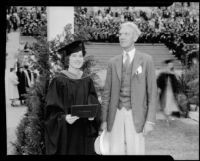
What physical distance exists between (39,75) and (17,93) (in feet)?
1.59

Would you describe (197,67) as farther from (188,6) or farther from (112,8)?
(112,8)

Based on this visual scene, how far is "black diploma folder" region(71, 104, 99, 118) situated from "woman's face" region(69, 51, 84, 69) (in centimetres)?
44

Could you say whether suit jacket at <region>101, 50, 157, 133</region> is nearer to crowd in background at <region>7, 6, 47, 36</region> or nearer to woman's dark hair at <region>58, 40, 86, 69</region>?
woman's dark hair at <region>58, 40, 86, 69</region>

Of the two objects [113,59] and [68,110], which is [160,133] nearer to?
[113,59]

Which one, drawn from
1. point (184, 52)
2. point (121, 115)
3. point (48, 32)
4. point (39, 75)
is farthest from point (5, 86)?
point (184, 52)

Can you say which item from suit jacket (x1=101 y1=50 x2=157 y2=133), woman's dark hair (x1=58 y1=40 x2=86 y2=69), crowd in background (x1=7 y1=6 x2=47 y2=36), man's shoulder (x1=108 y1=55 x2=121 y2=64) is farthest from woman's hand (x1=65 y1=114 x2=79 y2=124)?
crowd in background (x1=7 y1=6 x2=47 y2=36)

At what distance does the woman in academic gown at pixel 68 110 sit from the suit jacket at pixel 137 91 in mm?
156

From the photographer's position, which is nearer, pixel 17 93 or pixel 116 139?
pixel 116 139

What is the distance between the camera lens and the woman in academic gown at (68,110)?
3541 millimetres

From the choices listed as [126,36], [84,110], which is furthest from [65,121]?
[126,36]

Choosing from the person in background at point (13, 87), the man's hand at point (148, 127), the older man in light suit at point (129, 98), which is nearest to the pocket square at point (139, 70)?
the older man in light suit at point (129, 98)

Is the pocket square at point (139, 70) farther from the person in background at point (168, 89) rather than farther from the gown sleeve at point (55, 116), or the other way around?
the gown sleeve at point (55, 116)

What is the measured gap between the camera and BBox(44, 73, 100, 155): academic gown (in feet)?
11.6
